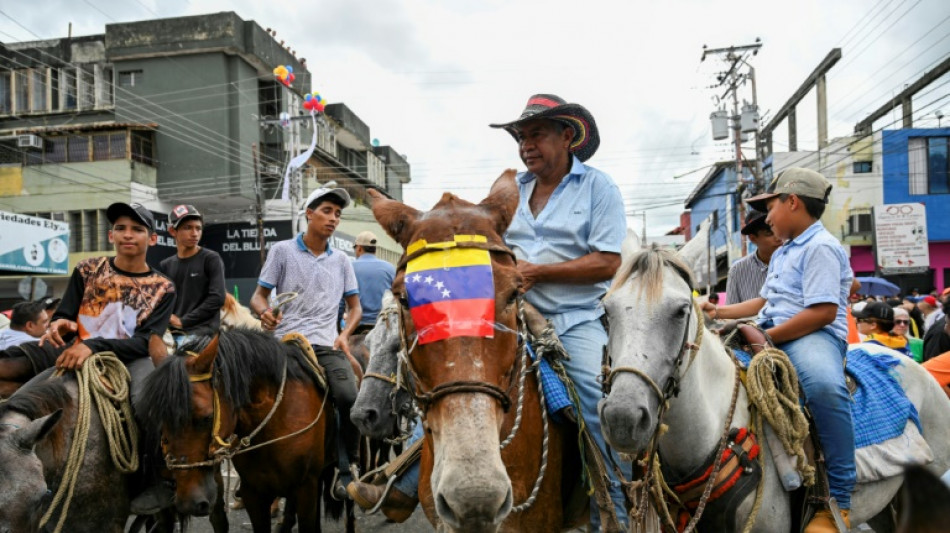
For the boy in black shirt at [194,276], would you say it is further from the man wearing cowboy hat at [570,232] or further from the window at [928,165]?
the window at [928,165]

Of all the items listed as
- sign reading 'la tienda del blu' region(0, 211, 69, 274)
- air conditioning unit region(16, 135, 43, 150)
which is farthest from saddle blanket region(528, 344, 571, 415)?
air conditioning unit region(16, 135, 43, 150)

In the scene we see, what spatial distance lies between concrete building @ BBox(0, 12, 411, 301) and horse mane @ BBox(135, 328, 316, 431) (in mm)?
23432

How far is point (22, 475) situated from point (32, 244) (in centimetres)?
1946

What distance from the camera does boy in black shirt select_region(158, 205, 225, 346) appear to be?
5367 mm

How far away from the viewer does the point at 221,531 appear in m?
4.87

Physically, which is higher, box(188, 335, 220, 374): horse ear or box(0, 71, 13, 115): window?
box(0, 71, 13, 115): window

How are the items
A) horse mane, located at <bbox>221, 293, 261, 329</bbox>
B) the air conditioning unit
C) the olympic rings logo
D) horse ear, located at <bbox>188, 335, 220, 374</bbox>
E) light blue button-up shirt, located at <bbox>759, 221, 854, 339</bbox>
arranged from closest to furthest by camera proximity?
1. light blue button-up shirt, located at <bbox>759, 221, 854, 339</bbox>
2. horse ear, located at <bbox>188, 335, 220, 374</bbox>
3. horse mane, located at <bbox>221, 293, 261, 329</bbox>
4. the olympic rings logo
5. the air conditioning unit

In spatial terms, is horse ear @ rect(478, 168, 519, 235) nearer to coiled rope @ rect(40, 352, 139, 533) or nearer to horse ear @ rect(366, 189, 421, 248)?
horse ear @ rect(366, 189, 421, 248)

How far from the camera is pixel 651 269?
2943 millimetres

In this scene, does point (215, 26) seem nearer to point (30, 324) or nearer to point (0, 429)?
point (30, 324)

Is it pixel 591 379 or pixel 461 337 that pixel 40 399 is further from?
pixel 591 379

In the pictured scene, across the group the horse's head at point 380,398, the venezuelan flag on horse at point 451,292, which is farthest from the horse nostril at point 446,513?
the horse's head at point 380,398

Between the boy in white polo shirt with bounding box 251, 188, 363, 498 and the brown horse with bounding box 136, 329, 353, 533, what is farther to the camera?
the boy in white polo shirt with bounding box 251, 188, 363, 498

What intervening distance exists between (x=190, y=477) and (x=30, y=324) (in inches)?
165
